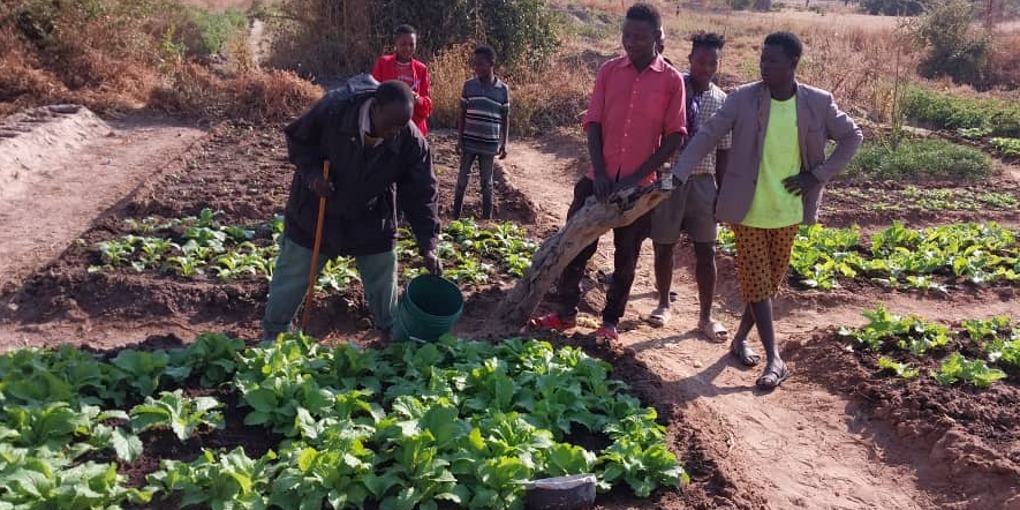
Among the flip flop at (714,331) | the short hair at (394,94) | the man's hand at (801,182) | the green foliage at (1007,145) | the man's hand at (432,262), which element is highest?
the short hair at (394,94)

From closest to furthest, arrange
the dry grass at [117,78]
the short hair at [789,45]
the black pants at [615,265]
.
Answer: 1. the short hair at [789,45]
2. the black pants at [615,265]
3. the dry grass at [117,78]

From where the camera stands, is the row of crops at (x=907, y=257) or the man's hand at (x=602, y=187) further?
the row of crops at (x=907, y=257)

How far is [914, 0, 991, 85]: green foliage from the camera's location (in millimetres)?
22266

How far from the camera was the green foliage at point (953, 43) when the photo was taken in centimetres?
2227

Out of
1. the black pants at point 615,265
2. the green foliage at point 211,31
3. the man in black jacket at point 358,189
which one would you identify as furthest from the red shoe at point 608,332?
the green foliage at point 211,31

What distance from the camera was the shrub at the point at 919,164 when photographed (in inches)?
461

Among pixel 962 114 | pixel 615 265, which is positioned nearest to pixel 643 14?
pixel 615 265

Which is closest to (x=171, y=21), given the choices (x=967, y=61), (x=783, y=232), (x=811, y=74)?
(x=811, y=74)

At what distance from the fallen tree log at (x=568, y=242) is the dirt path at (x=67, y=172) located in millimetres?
3514

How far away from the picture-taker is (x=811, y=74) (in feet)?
52.2

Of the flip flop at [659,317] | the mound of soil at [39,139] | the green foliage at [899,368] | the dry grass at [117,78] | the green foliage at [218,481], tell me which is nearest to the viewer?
the green foliage at [218,481]

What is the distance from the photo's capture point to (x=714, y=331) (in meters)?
6.19

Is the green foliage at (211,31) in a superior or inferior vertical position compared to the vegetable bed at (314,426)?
superior

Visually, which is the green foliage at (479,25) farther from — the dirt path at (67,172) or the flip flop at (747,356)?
the flip flop at (747,356)
